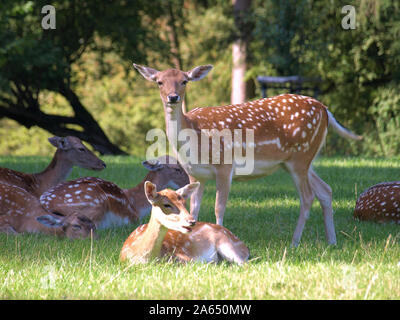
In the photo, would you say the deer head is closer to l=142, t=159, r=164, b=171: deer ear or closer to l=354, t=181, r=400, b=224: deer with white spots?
l=142, t=159, r=164, b=171: deer ear

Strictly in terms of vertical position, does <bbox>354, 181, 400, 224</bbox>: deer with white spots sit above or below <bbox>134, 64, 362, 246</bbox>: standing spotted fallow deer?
below

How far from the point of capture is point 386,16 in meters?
18.5

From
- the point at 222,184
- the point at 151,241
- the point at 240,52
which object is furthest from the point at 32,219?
the point at 240,52

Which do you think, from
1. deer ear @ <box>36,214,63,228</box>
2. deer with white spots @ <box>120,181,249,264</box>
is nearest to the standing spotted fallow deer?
deer with white spots @ <box>120,181,249,264</box>

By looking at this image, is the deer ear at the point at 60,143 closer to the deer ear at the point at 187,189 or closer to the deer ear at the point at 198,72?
the deer ear at the point at 198,72

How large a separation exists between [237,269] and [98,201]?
252 cm

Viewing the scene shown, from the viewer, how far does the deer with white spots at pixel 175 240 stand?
4909 millimetres

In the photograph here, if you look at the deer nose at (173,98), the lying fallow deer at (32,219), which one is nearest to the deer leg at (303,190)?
Answer: the deer nose at (173,98)

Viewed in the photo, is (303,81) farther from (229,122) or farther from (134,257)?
(134,257)

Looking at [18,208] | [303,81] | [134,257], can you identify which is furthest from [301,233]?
[303,81]

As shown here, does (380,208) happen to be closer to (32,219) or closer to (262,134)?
(262,134)

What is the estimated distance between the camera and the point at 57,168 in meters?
8.62

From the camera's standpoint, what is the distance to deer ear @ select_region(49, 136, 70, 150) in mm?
8781
